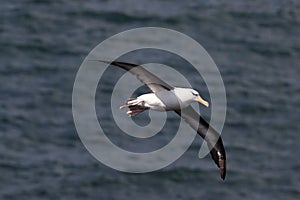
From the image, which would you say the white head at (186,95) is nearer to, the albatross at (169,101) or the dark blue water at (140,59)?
the albatross at (169,101)

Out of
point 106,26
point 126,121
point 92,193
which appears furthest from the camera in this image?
point 106,26

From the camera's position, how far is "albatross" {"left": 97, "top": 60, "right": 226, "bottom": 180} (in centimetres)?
1525

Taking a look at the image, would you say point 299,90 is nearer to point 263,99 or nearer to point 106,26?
point 263,99

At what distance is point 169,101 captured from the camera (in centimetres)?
1523

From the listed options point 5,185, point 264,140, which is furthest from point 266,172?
point 5,185

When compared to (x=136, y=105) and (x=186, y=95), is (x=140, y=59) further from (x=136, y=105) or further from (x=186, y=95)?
(x=186, y=95)

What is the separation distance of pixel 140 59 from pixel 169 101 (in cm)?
2483

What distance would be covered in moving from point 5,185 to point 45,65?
7.69m

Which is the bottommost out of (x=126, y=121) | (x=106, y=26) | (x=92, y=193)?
(x=92, y=193)

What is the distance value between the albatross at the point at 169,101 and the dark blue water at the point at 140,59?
59.2 ft

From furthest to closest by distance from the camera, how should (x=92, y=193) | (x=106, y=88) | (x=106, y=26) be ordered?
(x=106, y=26) → (x=106, y=88) → (x=92, y=193)

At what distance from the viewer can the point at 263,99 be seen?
39.7 m

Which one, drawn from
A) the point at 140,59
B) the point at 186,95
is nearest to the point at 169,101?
the point at 186,95

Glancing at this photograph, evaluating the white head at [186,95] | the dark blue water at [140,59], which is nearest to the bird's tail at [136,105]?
the white head at [186,95]
